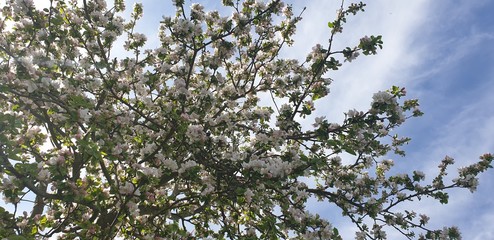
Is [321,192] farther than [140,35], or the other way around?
[140,35]

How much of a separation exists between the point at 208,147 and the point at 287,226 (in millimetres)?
1961

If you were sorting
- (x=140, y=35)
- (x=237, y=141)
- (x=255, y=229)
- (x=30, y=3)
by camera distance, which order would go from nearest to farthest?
(x=30, y=3) < (x=255, y=229) < (x=140, y=35) < (x=237, y=141)

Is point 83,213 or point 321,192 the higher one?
point 321,192

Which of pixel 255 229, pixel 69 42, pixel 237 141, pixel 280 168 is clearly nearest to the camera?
pixel 280 168

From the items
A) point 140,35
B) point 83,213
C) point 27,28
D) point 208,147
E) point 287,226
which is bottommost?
point 287,226

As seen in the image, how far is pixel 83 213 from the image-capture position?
7.77m

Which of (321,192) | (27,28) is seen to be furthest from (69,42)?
(321,192)

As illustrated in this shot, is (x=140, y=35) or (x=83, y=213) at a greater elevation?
(x=140, y=35)

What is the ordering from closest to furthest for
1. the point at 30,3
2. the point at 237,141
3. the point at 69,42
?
1. the point at 30,3
2. the point at 69,42
3. the point at 237,141

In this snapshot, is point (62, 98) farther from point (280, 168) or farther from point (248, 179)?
point (280, 168)

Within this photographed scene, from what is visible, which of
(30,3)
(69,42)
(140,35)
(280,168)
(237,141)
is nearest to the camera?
(280,168)

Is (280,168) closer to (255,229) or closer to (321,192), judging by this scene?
(255,229)

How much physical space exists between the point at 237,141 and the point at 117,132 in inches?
157

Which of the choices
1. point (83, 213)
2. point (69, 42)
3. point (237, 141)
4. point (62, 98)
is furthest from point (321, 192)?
point (69, 42)
